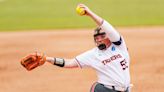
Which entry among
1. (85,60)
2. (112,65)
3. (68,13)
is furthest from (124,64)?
(68,13)

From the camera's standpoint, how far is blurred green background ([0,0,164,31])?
19.3 meters

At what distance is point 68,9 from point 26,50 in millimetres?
8280

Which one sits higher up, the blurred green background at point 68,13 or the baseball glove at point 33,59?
the baseball glove at point 33,59

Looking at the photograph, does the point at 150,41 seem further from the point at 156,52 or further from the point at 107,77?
the point at 107,77

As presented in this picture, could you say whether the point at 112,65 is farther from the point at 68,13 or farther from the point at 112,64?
the point at 68,13

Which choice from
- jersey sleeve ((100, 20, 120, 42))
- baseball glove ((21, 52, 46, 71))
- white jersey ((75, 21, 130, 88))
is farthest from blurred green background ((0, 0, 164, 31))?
jersey sleeve ((100, 20, 120, 42))

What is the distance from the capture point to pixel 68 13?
21656 mm

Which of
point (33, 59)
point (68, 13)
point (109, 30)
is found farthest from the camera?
point (68, 13)

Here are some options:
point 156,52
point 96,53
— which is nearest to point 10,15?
point 156,52

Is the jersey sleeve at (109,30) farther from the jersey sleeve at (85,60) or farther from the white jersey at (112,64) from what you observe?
the jersey sleeve at (85,60)

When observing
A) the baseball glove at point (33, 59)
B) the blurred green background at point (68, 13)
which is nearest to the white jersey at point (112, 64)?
the baseball glove at point (33, 59)

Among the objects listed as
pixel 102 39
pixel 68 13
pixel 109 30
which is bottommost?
pixel 68 13

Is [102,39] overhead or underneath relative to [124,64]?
overhead

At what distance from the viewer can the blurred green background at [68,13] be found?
19266mm
